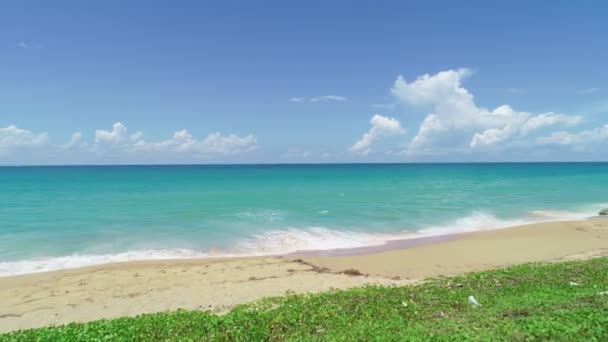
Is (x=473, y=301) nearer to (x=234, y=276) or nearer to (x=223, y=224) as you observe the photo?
(x=234, y=276)

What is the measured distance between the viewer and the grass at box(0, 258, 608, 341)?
5.69 m

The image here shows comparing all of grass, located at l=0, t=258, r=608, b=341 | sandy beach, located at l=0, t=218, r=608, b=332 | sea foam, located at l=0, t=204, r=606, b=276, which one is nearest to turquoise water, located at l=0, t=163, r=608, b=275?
sea foam, located at l=0, t=204, r=606, b=276

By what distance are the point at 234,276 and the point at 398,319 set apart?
707cm

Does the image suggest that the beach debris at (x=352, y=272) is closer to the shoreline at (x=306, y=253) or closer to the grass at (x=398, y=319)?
the shoreline at (x=306, y=253)

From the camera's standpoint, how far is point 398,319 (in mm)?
6387

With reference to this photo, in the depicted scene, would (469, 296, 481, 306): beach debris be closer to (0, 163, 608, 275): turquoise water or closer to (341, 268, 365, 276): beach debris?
(341, 268, 365, 276): beach debris

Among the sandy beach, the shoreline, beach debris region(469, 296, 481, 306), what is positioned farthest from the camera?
the shoreline

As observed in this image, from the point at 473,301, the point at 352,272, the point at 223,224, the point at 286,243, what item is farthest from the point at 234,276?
the point at 223,224

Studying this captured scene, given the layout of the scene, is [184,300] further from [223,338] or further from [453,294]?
[453,294]

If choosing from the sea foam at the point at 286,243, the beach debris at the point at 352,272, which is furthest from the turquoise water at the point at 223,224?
the beach debris at the point at 352,272

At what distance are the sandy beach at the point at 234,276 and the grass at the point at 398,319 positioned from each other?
6.97 ft

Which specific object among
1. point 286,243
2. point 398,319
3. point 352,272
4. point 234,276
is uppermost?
point 398,319

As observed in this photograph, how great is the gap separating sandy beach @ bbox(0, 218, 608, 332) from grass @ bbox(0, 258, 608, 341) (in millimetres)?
2124

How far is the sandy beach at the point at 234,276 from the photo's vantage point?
30.9ft
